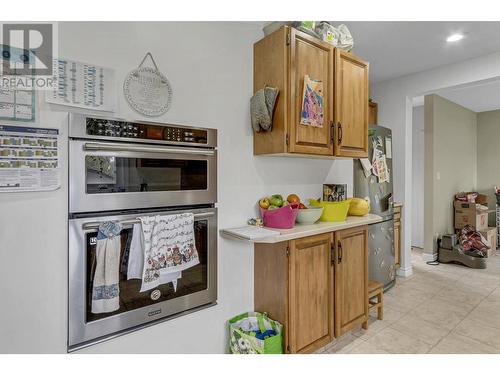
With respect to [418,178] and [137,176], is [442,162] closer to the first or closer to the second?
[418,178]

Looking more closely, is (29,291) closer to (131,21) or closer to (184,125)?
(184,125)

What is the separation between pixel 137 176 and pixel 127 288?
22.7 inches

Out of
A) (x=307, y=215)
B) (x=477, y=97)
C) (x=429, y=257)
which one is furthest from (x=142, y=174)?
(x=477, y=97)

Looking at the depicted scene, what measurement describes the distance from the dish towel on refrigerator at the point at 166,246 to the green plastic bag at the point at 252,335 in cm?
55

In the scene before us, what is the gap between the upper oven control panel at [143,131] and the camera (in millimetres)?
1399

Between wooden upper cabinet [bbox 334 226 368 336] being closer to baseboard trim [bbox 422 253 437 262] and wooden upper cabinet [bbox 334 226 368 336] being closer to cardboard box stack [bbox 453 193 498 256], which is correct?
baseboard trim [bbox 422 253 437 262]

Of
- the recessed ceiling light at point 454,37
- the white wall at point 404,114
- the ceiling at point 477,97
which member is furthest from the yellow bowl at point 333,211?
the ceiling at point 477,97

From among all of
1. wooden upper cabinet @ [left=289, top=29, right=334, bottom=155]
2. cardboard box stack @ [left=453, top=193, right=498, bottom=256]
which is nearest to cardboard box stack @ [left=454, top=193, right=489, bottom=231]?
cardboard box stack @ [left=453, top=193, right=498, bottom=256]

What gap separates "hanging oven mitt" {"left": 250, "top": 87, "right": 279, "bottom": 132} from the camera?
1.83 m

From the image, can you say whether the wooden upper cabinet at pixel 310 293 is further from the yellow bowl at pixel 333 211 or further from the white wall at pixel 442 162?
the white wall at pixel 442 162

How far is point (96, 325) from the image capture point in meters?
1.42

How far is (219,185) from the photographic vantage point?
1.86 m
